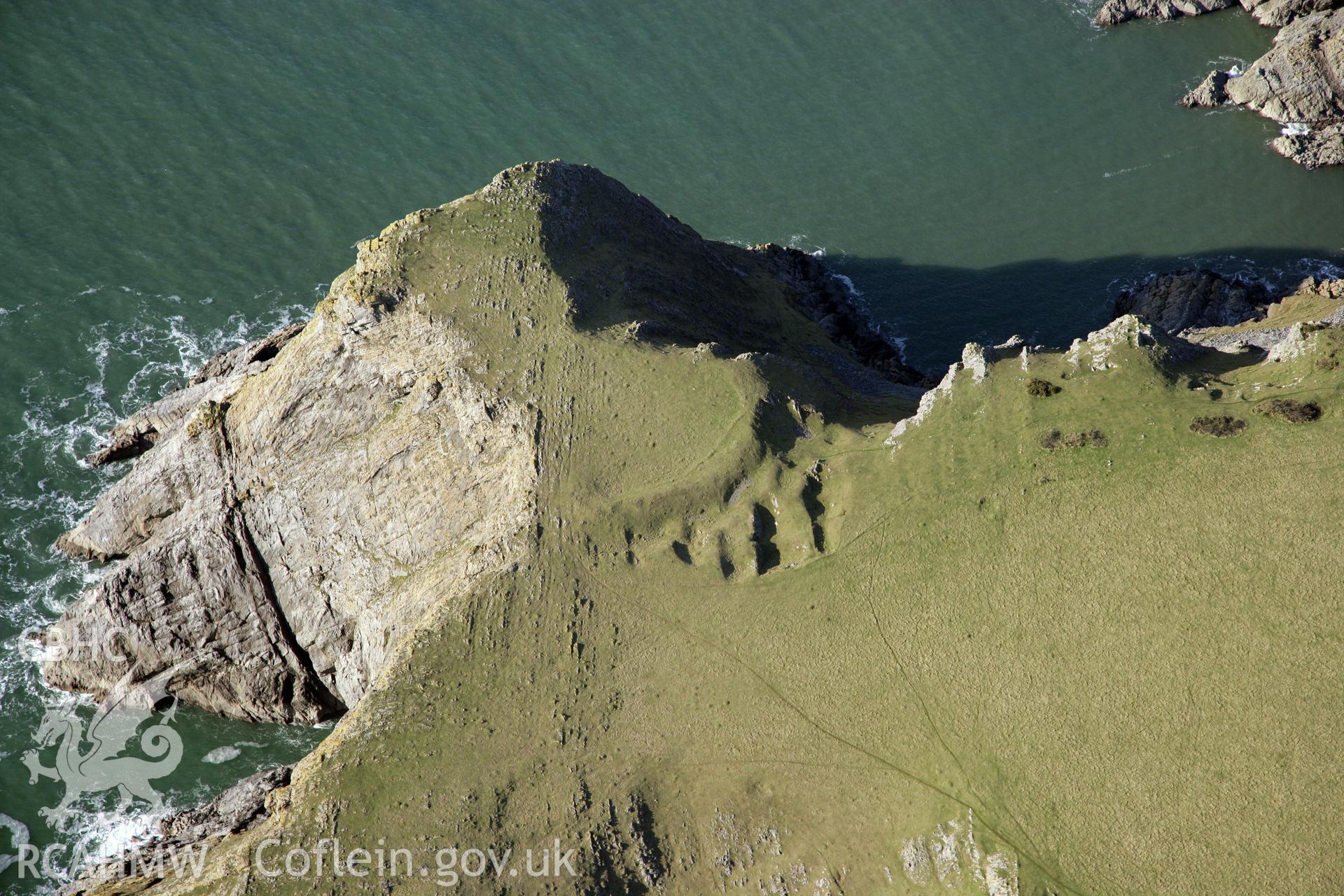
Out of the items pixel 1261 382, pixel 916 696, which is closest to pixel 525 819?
pixel 916 696

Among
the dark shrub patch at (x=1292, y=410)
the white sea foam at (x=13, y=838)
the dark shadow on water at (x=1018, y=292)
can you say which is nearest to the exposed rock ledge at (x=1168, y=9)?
the dark shadow on water at (x=1018, y=292)

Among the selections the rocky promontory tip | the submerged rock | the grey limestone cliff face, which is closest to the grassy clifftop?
the grey limestone cliff face

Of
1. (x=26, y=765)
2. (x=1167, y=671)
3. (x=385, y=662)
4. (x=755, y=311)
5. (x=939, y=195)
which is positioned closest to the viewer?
(x=1167, y=671)

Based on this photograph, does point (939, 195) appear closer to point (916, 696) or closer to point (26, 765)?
point (916, 696)

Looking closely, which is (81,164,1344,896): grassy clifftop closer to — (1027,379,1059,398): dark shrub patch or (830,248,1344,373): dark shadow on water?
(1027,379,1059,398): dark shrub patch

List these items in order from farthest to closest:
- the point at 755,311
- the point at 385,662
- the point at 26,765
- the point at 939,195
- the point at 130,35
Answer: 1. the point at 130,35
2. the point at 939,195
3. the point at 755,311
4. the point at 26,765
5. the point at 385,662

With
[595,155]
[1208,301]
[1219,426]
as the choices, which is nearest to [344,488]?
[595,155]
